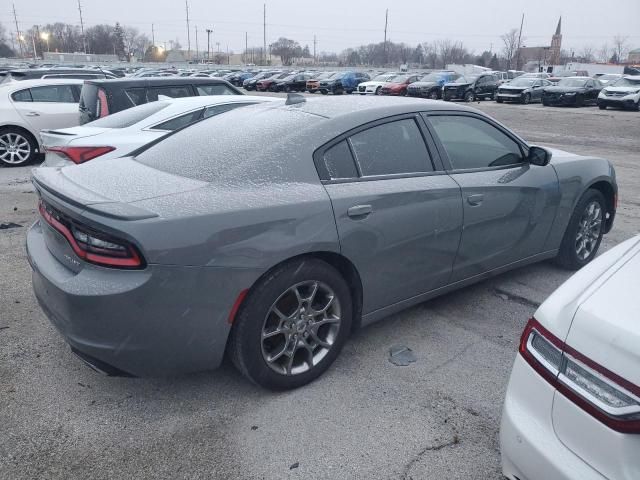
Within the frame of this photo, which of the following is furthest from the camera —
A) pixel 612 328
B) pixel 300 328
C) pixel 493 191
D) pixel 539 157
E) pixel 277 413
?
pixel 539 157

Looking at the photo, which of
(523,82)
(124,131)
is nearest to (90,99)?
(124,131)

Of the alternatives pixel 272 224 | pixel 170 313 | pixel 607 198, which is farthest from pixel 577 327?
pixel 607 198

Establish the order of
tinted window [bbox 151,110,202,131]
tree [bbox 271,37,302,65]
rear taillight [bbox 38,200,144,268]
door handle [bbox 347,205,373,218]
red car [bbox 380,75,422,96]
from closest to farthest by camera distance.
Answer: rear taillight [bbox 38,200,144,268]
door handle [bbox 347,205,373,218]
tinted window [bbox 151,110,202,131]
red car [bbox 380,75,422,96]
tree [bbox 271,37,302,65]

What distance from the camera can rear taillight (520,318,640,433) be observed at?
146 centimetres

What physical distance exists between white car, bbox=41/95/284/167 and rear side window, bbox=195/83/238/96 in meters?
1.63

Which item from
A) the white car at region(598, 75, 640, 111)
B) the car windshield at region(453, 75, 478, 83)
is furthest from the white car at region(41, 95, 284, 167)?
the car windshield at region(453, 75, 478, 83)

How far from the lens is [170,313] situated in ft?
7.86

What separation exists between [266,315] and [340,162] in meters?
0.99

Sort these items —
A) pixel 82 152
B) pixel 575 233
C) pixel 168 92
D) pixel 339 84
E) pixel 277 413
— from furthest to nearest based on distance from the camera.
Result: pixel 339 84
pixel 168 92
pixel 82 152
pixel 575 233
pixel 277 413

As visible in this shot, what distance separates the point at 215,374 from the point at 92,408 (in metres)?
0.68

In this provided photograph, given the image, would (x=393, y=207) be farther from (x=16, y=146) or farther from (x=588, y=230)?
(x=16, y=146)

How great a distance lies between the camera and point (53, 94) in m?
9.95

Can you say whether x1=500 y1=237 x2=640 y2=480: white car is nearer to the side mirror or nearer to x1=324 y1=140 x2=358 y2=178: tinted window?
x1=324 y1=140 x2=358 y2=178: tinted window

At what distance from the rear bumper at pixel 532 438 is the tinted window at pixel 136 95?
285 inches
